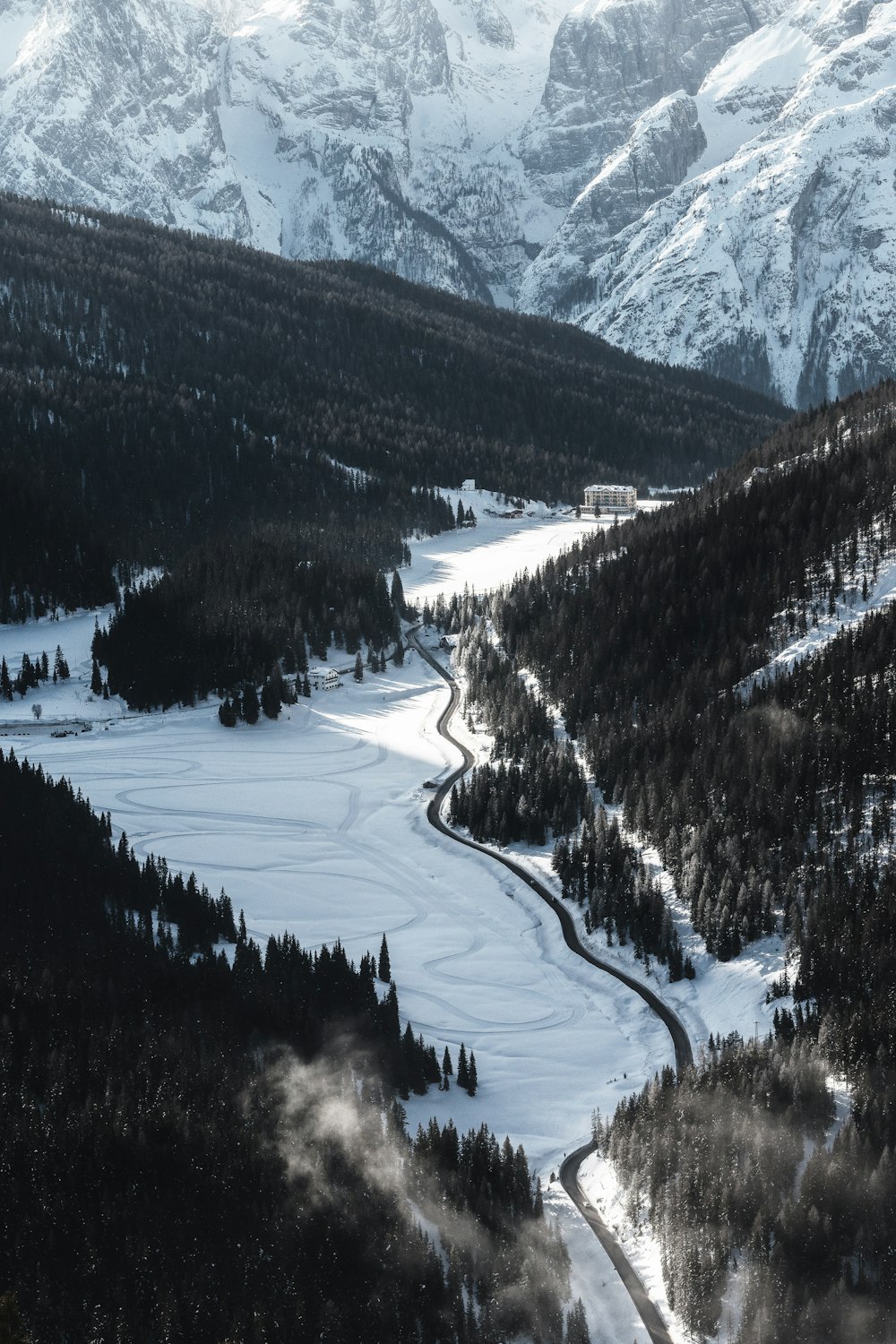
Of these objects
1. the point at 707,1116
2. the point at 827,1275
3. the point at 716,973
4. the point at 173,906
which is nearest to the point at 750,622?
the point at 716,973

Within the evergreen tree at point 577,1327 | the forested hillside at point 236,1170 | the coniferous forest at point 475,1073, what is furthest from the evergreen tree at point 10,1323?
the evergreen tree at point 577,1327

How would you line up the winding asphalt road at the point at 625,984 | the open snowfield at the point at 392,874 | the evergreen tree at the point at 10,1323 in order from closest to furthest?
the evergreen tree at the point at 10,1323, the winding asphalt road at the point at 625,984, the open snowfield at the point at 392,874

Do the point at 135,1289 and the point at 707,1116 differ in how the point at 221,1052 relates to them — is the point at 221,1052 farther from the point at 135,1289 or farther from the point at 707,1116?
the point at 707,1116

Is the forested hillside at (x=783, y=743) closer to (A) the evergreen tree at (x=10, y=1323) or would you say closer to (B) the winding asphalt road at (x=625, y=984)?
(B) the winding asphalt road at (x=625, y=984)

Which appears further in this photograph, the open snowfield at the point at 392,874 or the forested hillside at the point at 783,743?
the open snowfield at the point at 392,874

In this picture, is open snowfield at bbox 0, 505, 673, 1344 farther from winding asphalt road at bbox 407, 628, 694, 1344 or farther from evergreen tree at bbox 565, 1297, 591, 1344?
evergreen tree at bbox 565, 1297, 591, 1344

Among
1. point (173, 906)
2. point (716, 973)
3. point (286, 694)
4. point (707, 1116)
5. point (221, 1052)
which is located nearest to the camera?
point (707, 1116)

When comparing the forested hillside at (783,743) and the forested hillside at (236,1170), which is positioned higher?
the forested hillside at (783,743)
